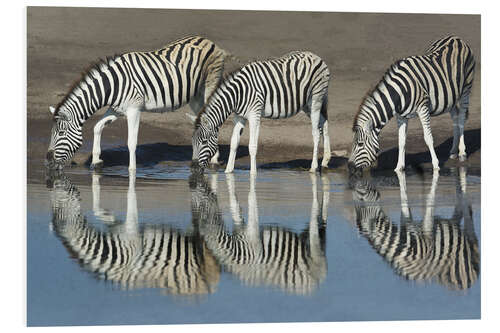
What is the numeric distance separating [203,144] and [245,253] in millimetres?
3195

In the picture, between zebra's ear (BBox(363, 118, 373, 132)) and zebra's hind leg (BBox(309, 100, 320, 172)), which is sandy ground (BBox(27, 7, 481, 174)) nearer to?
zebra's hind leg (BBox(309, 100, 320, 172))

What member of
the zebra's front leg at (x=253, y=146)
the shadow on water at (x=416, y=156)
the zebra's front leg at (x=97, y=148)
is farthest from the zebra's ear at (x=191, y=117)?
the shadow on water at (x=416, y=156)

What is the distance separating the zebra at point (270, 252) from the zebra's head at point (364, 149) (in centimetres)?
207

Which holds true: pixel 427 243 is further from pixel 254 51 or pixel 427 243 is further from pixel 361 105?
pixel 254 51

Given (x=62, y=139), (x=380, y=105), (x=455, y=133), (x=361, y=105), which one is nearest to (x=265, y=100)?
(x=361, y=105)

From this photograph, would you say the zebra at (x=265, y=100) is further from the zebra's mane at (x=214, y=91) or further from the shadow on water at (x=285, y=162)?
the shadow on water at (x=285, y=162)

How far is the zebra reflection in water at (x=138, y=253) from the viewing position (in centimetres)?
920

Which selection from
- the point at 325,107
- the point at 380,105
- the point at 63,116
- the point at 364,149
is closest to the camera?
the point at 63,116

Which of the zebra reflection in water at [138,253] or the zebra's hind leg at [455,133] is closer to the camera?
the zebra reflection in water at [138,253]

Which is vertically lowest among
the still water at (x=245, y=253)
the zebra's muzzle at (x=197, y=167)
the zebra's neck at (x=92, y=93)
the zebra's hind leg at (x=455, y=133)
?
the still water at (x=245, y=253)

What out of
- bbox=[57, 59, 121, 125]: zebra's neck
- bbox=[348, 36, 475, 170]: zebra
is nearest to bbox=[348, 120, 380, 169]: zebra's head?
bbox=[348, 36, 475, 170]: zebra

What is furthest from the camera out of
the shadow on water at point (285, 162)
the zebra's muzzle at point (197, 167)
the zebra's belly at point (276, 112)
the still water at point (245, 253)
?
the zebra's belly at point (276, 112)

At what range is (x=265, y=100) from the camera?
1338 centimetres

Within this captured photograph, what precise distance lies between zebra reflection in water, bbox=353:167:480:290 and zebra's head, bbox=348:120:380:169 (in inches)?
51.7
